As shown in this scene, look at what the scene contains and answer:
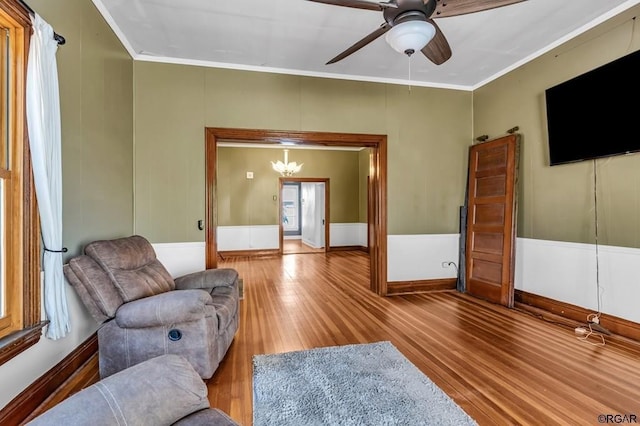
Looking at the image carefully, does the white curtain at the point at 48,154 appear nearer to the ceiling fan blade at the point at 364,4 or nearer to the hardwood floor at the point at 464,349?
the hardwood floor at the point at 464,349

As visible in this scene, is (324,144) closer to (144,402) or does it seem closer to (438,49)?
(438,49)

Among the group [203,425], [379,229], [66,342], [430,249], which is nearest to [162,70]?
[66,342]

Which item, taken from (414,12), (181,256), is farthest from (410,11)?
(181,256)

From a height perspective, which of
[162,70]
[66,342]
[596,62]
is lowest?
[66,342]

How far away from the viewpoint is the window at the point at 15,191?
174cm

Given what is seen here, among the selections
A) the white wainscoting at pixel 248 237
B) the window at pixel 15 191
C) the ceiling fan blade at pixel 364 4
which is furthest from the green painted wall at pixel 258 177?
the ceiling fan blade at pixel 364 4

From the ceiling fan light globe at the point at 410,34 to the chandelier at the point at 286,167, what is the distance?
6.00 m

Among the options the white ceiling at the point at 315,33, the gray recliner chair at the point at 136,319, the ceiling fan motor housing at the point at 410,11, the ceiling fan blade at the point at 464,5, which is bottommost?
the gray recliner chair at the point at 136,319

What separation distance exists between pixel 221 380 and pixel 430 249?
3.47 m

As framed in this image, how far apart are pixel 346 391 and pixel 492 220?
320 cm

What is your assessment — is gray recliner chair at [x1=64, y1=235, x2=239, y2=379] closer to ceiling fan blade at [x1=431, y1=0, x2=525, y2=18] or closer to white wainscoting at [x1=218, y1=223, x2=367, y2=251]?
ceiling fan blade at [x1=431, y1=0, x2=525, y2=18]

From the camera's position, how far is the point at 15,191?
179 cm

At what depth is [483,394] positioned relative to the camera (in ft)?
6.59

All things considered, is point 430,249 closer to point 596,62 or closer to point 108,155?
point 596,62
